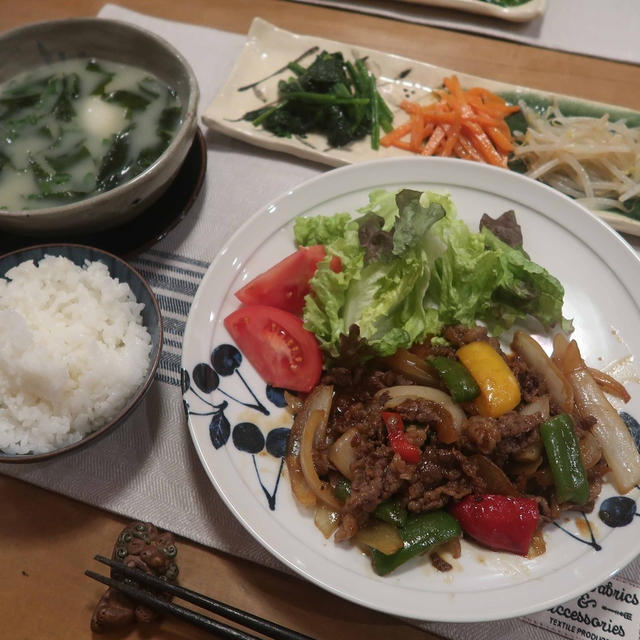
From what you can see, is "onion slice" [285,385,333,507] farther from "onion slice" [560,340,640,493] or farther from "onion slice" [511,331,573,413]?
"onion slice" [560,340,640,493]

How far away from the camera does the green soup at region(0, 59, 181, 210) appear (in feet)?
9.23

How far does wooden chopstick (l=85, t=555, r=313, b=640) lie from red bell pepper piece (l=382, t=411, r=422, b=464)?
2.35 ft

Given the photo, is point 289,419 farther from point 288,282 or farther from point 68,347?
point 68,347

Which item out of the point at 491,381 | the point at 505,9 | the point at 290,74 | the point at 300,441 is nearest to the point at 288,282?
the point at 300,441

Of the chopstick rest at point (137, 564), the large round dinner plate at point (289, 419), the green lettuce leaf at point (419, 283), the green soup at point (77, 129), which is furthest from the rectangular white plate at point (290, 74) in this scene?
the chopstick rest at point (137, 564)

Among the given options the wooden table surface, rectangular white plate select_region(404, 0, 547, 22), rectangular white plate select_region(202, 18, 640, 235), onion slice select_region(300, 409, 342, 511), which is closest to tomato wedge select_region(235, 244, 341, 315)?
onion slice select_region(300, 409, 342, 511)

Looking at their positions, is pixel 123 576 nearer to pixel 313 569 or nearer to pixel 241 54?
pixel 313 569

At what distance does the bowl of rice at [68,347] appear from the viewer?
2.12m

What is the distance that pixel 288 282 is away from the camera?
100 inches

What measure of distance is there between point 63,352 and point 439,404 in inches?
59.8

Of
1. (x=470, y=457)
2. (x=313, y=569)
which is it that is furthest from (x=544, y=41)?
(x=313, y=569)

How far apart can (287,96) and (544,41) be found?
1.96 meters

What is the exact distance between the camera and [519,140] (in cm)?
339

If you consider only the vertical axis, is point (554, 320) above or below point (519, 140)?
below
